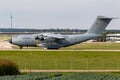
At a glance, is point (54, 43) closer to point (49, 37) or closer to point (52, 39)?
point (52, 39)

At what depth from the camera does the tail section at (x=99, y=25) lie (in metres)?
94.1

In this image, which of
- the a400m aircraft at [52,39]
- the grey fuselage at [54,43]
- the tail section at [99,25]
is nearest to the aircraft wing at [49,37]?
the a400m aircraft at [52,39]

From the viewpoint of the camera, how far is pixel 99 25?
314 ft

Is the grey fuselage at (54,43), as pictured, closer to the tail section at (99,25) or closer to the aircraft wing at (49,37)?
the aircraft wing at (49,37)

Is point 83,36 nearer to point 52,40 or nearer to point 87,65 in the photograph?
point 52,40

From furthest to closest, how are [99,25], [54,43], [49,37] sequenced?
[99,25]
[54,43]
[49,37]

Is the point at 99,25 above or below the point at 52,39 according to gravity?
above

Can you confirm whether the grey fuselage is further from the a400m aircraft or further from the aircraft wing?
the aircraft wing

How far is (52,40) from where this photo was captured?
289 feet

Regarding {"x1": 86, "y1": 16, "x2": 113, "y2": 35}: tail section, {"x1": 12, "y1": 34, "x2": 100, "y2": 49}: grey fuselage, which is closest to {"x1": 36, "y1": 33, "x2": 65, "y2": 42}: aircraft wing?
{"x1": 12, "y1": 34, "x2": 100, "y2": 49}: grey fuselage

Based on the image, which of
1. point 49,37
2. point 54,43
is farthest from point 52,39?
point 54,43

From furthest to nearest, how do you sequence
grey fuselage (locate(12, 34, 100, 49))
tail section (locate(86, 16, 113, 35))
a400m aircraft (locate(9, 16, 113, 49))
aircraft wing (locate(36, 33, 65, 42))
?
tail section (locate(86, 16, 113, 35)) < grey fuselage (locate(12, 34, 100, 49)) < a400m aircraft (locate(9, 16, 113, 49)) < aircraft wing (locate(36, 33, 65, 42))

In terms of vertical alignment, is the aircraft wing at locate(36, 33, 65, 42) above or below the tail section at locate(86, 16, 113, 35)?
below

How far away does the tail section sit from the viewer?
3706 inches
